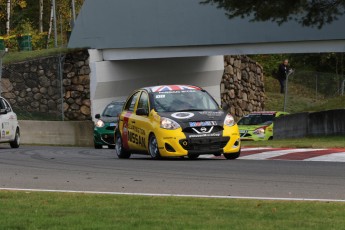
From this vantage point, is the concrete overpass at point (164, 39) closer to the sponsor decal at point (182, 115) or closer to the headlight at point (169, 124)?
the sponsor decal at point (182, 115)

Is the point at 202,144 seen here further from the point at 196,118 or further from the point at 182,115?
the point at 182,115

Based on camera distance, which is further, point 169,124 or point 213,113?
point 213,113

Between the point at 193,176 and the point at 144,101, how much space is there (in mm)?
5766

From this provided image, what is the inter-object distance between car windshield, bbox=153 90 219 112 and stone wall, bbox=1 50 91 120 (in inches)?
774

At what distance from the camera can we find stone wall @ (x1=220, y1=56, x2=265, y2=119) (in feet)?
155

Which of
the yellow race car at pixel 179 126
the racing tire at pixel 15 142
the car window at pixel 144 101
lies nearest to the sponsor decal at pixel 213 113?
the yellow race car at pixel 179 126

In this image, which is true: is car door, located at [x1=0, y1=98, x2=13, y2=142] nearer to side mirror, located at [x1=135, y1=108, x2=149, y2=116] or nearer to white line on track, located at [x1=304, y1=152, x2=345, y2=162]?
side mirror, located at [x1=135, y1=108, x2=149, y2=116]

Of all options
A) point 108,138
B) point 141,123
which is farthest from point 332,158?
point 108,138

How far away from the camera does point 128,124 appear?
2144 centimetres

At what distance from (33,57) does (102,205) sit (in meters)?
30.5

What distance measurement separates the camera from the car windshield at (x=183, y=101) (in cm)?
2033

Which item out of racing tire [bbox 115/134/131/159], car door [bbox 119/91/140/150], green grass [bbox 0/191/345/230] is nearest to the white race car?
racing tire [bbox 115/134/131/159]

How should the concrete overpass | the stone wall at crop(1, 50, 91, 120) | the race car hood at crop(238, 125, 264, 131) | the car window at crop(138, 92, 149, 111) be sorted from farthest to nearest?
the stone wall at crop(1, 50, 91, 120) < the concrete overpass < the race car hood at crop(238, 125, 264, 131) < the car window at crop(138, 92, 149, 111)

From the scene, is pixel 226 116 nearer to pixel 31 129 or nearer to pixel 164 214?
pixel 164 214
